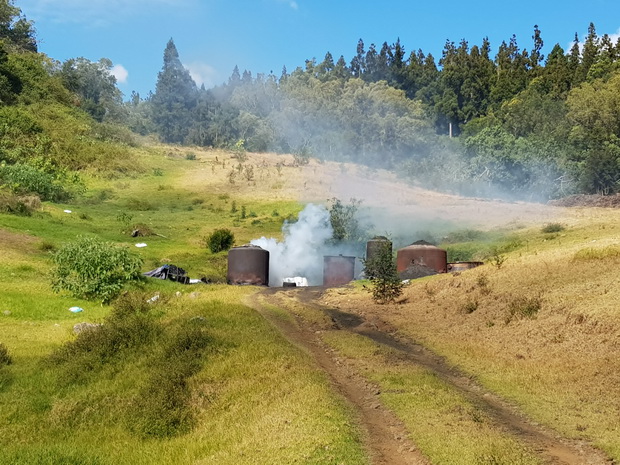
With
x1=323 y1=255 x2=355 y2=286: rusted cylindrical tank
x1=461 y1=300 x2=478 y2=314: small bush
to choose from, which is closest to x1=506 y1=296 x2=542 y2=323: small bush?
x1=461 y1=300 x2=478 y2=314: small bush

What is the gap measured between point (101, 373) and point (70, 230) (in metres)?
32.1

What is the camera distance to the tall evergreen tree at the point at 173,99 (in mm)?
145750

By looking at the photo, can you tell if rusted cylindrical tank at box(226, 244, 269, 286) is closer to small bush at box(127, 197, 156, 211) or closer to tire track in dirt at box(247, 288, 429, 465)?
tire track in dirt at box(247, 288, 429, 465)

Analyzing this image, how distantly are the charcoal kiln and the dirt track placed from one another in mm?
15451

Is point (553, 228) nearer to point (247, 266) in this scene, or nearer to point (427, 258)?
point (427, 258)

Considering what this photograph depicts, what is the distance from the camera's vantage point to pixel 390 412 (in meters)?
14.0

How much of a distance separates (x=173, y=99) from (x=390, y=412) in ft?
490

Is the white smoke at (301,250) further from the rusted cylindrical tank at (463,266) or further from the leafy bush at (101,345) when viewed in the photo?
the leafy bush at (101,345)

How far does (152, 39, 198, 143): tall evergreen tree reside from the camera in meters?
146

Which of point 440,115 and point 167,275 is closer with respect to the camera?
point 167,275

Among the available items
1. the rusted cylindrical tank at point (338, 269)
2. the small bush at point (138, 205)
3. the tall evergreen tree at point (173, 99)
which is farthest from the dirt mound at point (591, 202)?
the tall evergreen tree at point (173, 99)

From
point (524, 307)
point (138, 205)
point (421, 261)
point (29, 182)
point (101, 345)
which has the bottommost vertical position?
point (101, 345)

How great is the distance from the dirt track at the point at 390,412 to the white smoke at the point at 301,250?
2285cm

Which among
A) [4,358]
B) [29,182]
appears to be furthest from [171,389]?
[29,182]
